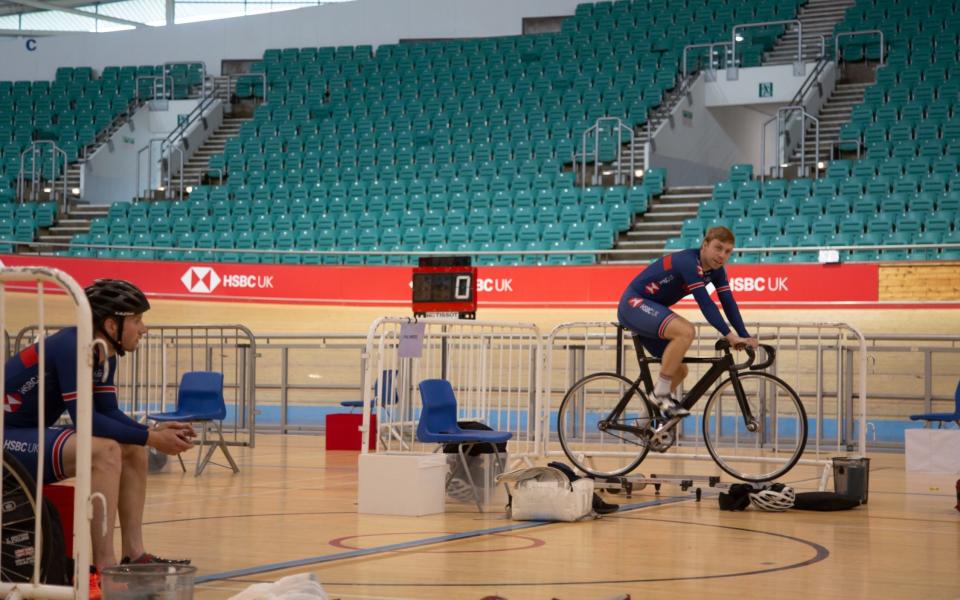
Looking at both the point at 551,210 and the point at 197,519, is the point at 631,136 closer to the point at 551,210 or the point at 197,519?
the point at 551,210

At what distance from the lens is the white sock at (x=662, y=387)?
847 cm

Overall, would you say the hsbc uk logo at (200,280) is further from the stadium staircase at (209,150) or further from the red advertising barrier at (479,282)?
the stadium staircase at (209,150)

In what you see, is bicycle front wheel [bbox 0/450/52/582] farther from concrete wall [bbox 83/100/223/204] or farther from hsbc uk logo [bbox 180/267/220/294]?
concrete wall [bbox 83/100/223/204]

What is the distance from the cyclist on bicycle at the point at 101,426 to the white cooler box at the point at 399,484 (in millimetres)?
2580

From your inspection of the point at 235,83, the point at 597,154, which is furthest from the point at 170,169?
the point at 597,154

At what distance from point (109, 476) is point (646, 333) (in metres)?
4.37

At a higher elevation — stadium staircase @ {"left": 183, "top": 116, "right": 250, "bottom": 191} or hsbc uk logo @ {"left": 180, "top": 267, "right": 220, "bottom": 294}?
stadium staircase @ {"left": 183, "top": 116, "right": 250, "bottom": 191}

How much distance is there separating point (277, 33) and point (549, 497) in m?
27.0

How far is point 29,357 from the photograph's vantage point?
492 cm

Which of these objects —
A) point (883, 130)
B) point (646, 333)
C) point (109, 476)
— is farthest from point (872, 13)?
point (109, 476)

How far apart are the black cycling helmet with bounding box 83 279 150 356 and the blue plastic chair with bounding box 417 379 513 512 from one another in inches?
121

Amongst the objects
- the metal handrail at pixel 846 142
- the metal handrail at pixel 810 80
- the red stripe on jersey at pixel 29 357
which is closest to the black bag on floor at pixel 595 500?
the red stripe on jersey at pixel 29 357

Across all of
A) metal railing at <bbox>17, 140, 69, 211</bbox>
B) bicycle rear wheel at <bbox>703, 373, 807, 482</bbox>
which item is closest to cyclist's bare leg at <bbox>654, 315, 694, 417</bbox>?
bicycle rear wheel at <bbox>703, 373, 807, 482</bbox>

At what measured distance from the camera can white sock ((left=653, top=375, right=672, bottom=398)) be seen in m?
8.47
